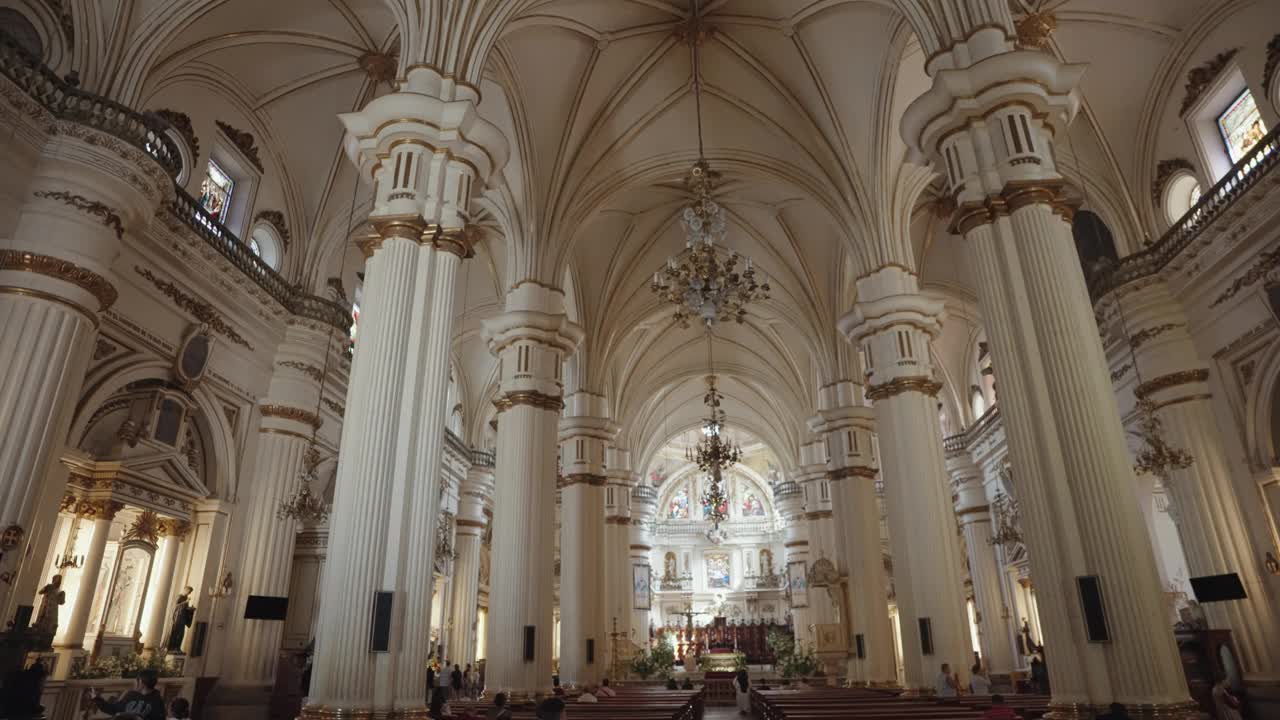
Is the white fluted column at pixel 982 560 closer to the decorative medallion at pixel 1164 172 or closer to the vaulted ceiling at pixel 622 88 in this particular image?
the vaulted ceiling at pixel 622 88

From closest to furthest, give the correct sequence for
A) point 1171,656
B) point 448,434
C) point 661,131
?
point 1171,656, point 661,131, point 448,434

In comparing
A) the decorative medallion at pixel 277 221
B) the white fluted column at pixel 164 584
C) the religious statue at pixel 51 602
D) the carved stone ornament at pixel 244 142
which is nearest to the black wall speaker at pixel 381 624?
the religious statue at pixel 51 602

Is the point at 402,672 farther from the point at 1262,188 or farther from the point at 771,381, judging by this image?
the point at 771,381

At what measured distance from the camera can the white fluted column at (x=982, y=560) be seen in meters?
19.3

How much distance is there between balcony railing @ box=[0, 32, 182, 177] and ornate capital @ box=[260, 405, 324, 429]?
15.9 feet

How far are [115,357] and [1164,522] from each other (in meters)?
17.5

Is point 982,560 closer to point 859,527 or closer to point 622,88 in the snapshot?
point 859,527

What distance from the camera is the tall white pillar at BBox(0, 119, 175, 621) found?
26.0ft

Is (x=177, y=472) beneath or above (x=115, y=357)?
beneath

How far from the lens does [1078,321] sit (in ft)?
24.3

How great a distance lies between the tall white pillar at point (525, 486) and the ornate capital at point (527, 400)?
0.05 ft

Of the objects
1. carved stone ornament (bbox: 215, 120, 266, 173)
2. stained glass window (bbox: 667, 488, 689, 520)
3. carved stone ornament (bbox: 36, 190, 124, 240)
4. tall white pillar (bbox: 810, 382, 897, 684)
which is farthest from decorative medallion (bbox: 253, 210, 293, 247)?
stained glass window (bbox: 667, 488, 689, 520)

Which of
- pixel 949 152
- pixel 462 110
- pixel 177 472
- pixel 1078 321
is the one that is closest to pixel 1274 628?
pixel 1078 321

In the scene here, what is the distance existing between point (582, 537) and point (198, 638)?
23.6ft
